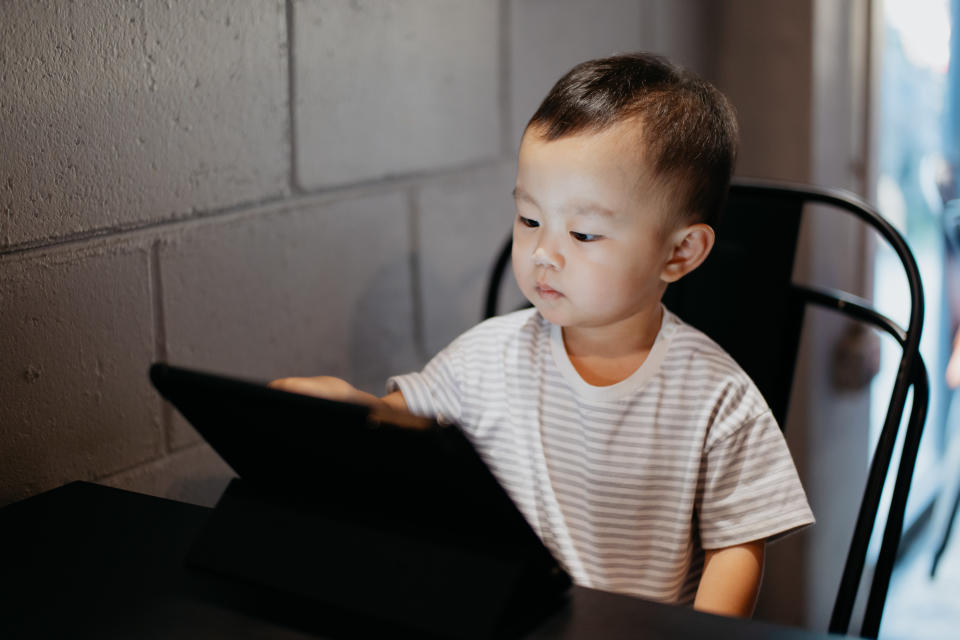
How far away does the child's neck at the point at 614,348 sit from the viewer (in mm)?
1024

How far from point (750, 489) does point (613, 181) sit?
31cm

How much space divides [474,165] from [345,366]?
41 cm

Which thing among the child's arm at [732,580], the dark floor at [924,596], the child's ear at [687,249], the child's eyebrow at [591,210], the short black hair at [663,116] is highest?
the short black hair at [663,116]

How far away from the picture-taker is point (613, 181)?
91 centimetres

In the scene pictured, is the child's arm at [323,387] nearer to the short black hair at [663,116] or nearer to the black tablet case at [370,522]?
the black tablet case at [370,522]

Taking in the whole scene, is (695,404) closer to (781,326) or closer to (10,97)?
(781,326)

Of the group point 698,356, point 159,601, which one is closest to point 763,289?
point 698,356

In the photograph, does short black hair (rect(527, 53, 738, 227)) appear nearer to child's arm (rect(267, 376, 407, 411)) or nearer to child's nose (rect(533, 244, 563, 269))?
child's nose (rect(533, 244, 563, 269))

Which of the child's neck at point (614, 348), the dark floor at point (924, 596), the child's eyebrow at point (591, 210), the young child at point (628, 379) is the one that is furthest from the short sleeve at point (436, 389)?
the dark floor at point (924, 596)

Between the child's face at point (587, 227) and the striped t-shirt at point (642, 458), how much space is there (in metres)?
0.09

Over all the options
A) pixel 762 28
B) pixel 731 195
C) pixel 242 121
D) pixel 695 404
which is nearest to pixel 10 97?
pixel 242 121

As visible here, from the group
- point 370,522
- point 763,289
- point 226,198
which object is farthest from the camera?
point 763,289

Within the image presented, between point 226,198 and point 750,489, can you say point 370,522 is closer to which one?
point 750,489

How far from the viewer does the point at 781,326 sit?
4.17 ft
